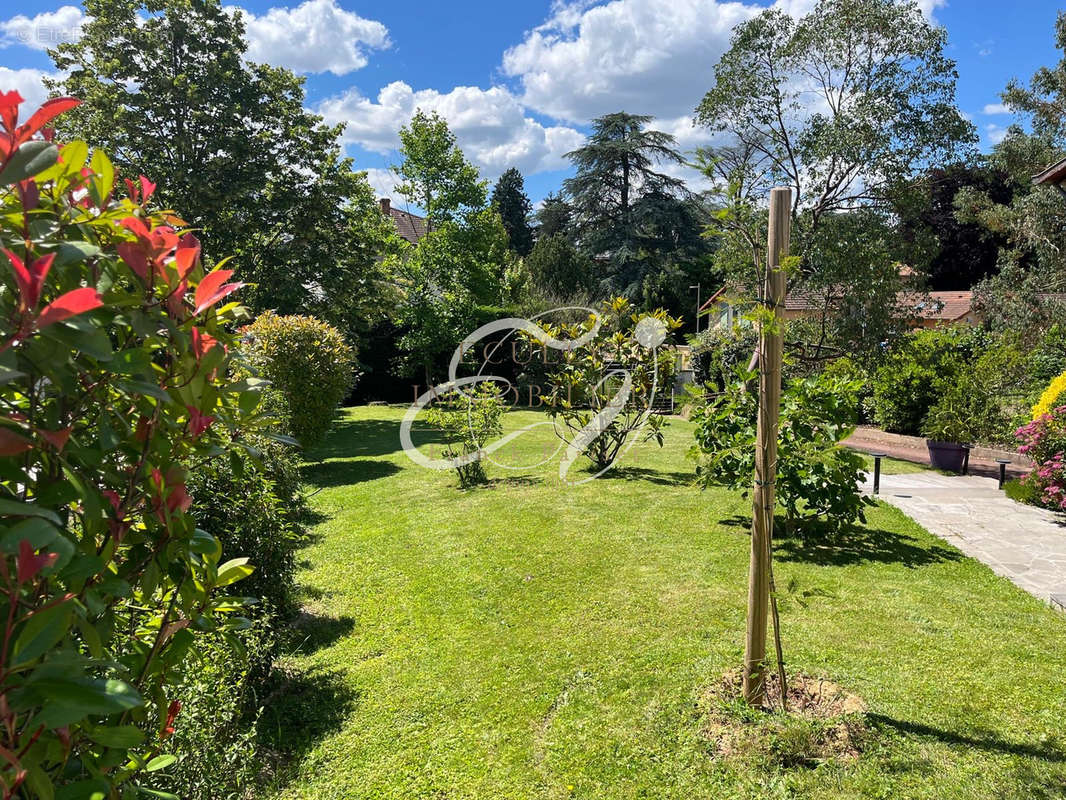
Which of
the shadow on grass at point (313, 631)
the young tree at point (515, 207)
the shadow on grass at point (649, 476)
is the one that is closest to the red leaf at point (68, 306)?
the shadow on grass at point (313, 631)

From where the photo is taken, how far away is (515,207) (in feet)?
142

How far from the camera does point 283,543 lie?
409 centimetres

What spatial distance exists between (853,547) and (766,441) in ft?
11.7

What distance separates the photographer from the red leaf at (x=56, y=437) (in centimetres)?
87

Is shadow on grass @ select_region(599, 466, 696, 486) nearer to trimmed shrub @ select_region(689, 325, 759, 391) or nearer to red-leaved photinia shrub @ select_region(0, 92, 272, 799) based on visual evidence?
trimmed shrub @ select_region(689, 325, 759, 391)

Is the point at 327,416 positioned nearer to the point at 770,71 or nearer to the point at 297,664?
the point at 297,664

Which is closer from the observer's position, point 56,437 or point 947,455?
point 56,437

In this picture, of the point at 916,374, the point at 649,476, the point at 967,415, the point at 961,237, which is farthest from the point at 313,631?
the point at 961,237

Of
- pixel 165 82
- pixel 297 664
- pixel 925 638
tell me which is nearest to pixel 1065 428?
pixel 925 638

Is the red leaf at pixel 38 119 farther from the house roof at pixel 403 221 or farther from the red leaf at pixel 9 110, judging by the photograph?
the house roof at pixel 403 221

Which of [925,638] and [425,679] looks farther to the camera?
[925,638]

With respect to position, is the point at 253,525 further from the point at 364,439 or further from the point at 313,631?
the point at 364,439

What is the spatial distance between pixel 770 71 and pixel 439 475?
9604 millimetres

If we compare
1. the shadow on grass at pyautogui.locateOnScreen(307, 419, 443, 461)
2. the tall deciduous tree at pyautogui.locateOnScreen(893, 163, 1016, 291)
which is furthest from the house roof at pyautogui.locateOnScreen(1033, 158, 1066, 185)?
the shadow on grass at pyautogui.locateOnScreen(307, 419, 443, 461)
